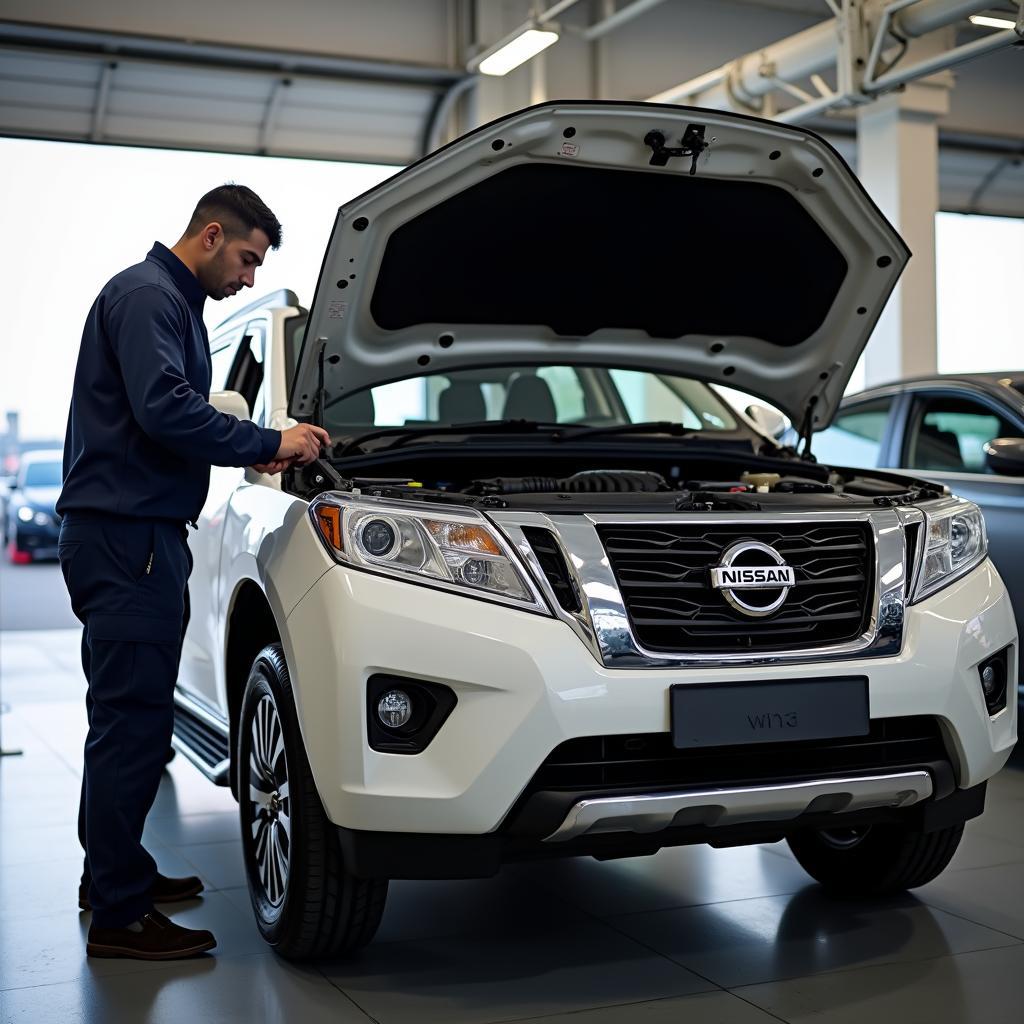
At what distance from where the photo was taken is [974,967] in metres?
2.83

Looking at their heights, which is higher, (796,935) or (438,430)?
(438,430)

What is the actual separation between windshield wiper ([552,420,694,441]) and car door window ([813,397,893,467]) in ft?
6.11

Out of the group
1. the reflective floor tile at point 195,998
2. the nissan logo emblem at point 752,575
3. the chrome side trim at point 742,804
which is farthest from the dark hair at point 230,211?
the reflective floor tile at point 195,998

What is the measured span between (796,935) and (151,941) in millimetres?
1477

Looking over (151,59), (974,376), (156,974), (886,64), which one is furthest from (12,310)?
(156,974)

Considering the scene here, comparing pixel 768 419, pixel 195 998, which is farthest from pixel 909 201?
pixel 195 998

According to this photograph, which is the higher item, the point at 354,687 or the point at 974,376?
the point at 974,376

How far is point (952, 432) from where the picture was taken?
5281mm

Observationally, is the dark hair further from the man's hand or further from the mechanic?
the man's hand

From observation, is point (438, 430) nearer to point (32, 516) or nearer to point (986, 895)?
point (986, 895)

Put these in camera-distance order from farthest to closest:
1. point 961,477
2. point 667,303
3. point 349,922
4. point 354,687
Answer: point 961,477 < point 667,303 < point 349,922 < point 354,687

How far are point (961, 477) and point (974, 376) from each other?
50 cm

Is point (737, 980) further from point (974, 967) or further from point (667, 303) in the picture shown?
point (667, 303)

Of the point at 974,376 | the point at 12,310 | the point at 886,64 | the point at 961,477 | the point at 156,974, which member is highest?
the point at 886,64
